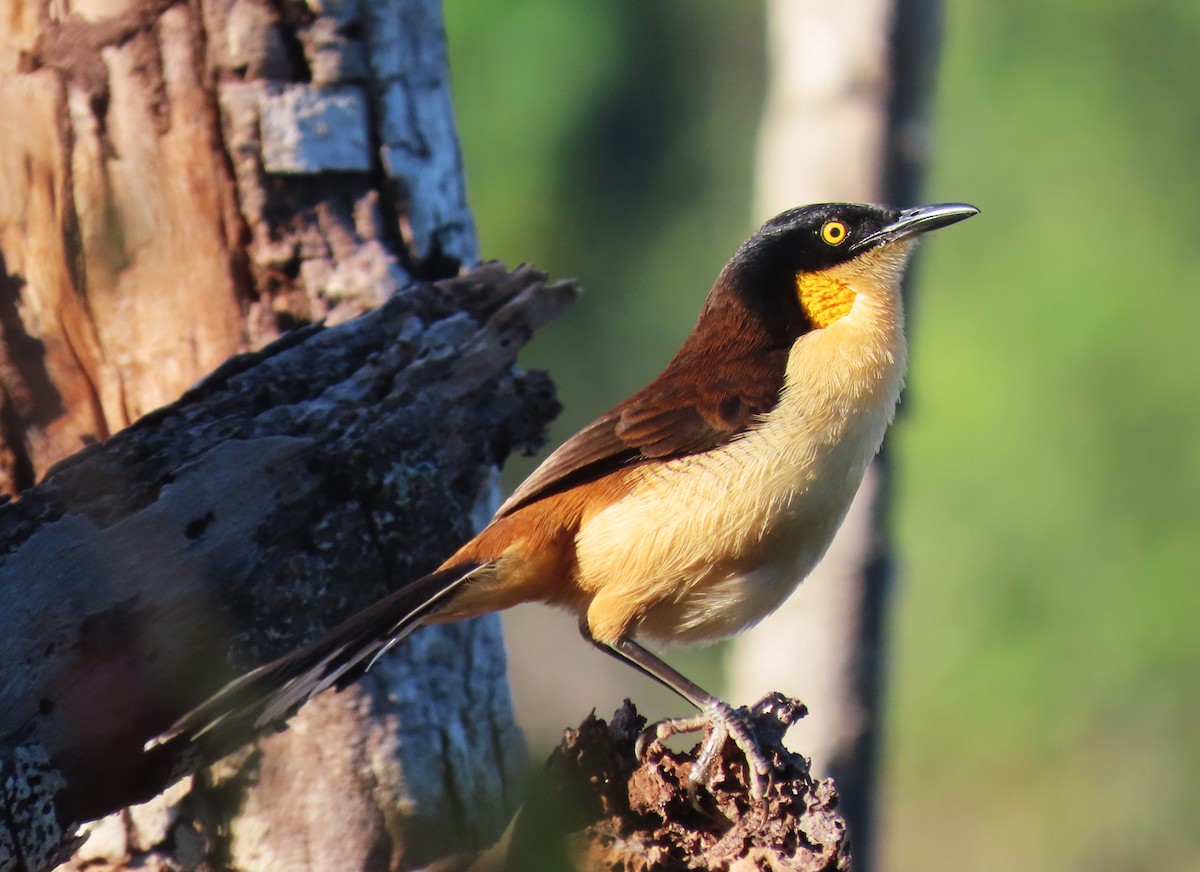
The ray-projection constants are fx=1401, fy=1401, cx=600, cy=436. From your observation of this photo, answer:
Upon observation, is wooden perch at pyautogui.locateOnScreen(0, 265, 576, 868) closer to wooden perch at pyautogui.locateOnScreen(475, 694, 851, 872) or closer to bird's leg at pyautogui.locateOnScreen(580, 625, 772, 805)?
wooden perch at pyautogui.locateOnScreen(475, 694, 851, 872)

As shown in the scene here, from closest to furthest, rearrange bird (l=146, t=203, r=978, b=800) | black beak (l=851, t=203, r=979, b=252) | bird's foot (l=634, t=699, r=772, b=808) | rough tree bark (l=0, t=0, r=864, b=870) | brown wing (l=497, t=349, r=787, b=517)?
bird's foot (l=634, t=699, r=772, b=808) → bird (l=146, t=203, r=978, b=800) → brown wing (l=497, t=349, r=787, b=517) → rough tree bark (l=0, t=0, r=864, b=870) → black beak (l=851, t=203, r=979, b=252)

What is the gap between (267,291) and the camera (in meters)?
5.20

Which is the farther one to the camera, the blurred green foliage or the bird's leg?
the blurred green foliage

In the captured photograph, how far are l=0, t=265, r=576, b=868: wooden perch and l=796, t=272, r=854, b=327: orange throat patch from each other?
104 cm

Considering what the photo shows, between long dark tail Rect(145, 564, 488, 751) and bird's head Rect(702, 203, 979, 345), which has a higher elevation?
bird's head Rect(702, 203, 979, 345)

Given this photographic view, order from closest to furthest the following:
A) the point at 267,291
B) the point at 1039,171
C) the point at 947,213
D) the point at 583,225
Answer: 1. the point at 947,213
2. the point at 267,291
3. the point at 1039,171
4. the point at 583,225

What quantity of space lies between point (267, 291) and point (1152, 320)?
532 inches

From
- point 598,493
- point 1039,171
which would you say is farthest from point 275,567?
point 1039,171

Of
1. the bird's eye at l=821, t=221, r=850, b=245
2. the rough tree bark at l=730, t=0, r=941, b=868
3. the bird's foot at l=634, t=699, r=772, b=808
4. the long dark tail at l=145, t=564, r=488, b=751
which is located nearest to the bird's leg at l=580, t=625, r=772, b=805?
the bird's foot at l=634, t=699, r=772, b=808

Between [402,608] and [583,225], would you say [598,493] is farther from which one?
[583,225]

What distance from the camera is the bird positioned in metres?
4.19

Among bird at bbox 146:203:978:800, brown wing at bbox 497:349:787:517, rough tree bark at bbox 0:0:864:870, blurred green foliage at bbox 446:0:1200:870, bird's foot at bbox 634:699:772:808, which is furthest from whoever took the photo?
blurred green foliage at bbox 446:0:1200:870

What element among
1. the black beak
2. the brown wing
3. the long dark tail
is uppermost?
the black beak

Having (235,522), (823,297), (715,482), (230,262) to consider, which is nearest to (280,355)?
(230,262)
